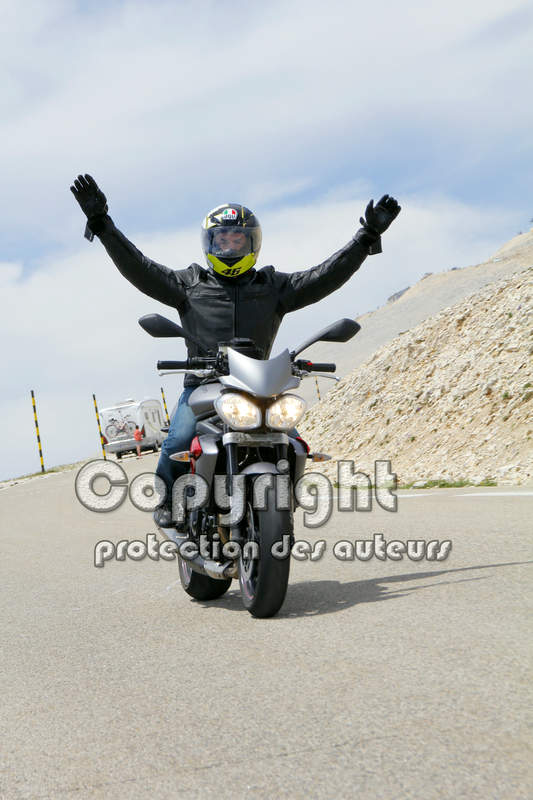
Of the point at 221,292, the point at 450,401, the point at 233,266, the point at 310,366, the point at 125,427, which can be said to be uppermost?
the point at 233,266

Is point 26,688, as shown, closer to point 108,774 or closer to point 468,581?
point 108,774

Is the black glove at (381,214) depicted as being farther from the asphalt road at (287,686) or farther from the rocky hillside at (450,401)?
the rocky hillside at (450,401)

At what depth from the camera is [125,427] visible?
36.8 m

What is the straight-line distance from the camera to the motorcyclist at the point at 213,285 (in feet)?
17.7

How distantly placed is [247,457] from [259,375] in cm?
51

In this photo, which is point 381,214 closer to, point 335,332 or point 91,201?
point 335,332

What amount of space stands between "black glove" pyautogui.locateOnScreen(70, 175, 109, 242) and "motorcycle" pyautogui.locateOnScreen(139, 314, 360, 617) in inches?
46.3

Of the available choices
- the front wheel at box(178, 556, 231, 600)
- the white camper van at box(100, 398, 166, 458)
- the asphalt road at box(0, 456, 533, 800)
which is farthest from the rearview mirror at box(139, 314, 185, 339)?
the white camper van at box(100, 398, 166, 458)

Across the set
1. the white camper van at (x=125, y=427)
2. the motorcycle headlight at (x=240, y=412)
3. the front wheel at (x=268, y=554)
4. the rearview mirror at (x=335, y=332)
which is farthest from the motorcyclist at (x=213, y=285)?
the white camper van at (x=125, y=427)

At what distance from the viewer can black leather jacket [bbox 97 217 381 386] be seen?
541cm

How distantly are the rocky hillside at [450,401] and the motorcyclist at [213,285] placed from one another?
7.84 m

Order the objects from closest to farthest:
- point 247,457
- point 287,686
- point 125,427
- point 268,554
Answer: point 287,686
point 268,554
point 247,457
point 125,427

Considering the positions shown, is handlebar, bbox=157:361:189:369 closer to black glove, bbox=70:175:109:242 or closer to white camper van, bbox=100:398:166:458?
black glove, bbox=70:175:109:242

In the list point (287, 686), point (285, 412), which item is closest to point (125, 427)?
point (285, 412)
